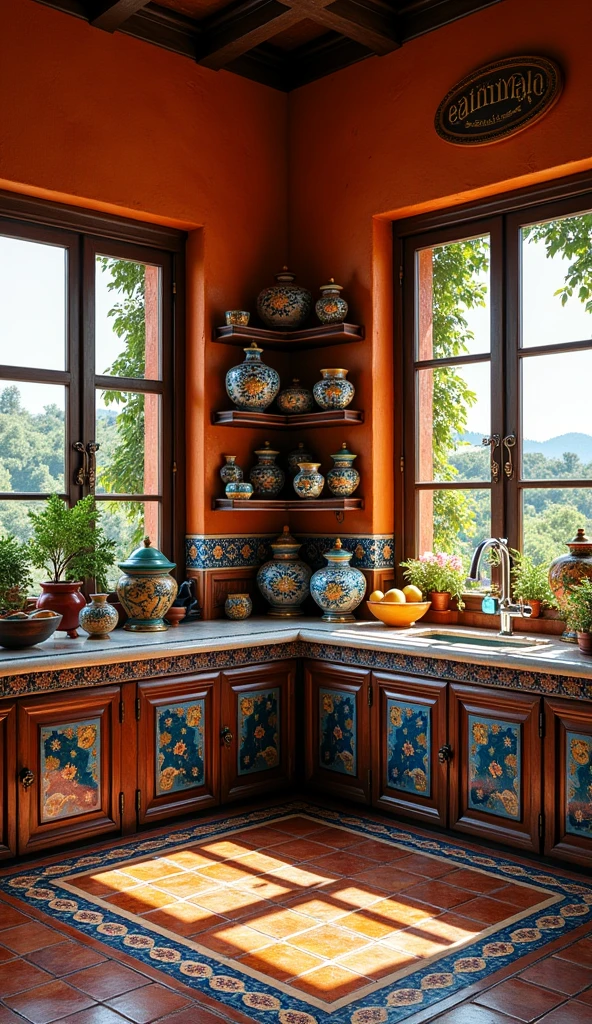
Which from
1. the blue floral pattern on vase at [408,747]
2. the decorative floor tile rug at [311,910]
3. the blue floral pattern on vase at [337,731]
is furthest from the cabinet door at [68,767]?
the blue floral pattern on vase at [408,747]

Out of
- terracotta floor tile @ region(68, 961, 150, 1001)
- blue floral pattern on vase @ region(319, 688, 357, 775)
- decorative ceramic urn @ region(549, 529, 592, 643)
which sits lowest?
terracotta floor tile @ region(68, 961, 150, 1001)

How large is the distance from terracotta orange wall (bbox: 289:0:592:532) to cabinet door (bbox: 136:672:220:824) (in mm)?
1369

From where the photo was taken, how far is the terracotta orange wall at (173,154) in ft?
14.5

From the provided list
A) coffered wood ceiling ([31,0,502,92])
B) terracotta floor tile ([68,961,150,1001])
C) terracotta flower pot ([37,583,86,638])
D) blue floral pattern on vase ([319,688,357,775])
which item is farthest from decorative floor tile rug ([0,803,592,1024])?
coffered wood ceiling ([31,0,502,92])

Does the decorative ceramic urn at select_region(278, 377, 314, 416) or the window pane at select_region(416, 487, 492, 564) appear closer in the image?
the window pane at select_region(416, 487, 492, 564)

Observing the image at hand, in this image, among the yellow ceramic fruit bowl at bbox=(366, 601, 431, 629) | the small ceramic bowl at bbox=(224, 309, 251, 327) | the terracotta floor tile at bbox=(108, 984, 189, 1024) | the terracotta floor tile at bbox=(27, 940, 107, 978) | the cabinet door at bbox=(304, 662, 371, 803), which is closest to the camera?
the terracotta floor tile at bbox=(108, 984, 189, 1024)

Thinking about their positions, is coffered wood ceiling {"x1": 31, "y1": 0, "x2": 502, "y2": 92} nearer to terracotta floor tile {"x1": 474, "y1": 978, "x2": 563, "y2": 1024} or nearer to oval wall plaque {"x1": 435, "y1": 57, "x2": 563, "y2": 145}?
oval wall plaque {"x1": 435, "y1": 57, "x2": 563, "y2": 145}

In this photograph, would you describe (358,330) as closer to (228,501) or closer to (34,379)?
(228,501)

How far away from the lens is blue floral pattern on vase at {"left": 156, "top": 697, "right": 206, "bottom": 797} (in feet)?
13.9

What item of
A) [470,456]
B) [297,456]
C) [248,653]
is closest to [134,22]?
[297,456]

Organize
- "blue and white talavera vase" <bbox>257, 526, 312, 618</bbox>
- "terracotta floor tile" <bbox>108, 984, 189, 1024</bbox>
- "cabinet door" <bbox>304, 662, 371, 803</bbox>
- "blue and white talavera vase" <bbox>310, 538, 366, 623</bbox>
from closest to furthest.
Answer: "terracotta floor tile" <bbox>108, 984, 189, 1024</bbox> → "cabinet door" <bbox>304, 662, 371, 803</bbox> → "blue and white talavera vase" <bbox>310, 538, 366, 623</bbox> → "blue and white talavera vase" <bbox>257, 526, 312, 618</bbox>

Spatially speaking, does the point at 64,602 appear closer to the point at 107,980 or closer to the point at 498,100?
the point at 107,980

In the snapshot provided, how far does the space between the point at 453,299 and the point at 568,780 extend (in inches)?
96.6

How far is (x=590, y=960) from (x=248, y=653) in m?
Answer: 2.06
